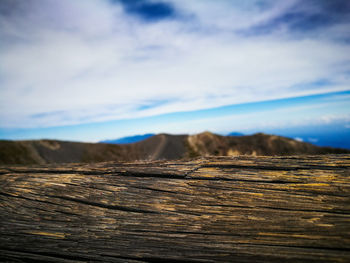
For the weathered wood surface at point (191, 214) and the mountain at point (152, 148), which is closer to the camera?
the weathered wood surface at point (191, 214)

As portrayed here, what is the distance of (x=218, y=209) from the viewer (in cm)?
217

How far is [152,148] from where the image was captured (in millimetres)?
89625

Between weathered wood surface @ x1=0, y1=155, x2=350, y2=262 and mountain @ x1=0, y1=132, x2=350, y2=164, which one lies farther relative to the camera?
mountain @ x1=0, y1=132, x2=350, y2=164

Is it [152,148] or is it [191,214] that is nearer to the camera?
[191,214]

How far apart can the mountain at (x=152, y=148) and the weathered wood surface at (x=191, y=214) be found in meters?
60.0

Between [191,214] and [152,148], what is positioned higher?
[191,214]

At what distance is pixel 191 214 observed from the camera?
219 cm

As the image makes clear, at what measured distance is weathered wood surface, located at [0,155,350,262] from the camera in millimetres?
1855

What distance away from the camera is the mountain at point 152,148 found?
66.0 metres

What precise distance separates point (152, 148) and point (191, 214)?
88281mm

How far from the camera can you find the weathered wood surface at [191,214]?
6.09 feet

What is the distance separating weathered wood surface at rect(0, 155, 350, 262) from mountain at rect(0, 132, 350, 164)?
6001 cm

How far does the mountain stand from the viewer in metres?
66.0

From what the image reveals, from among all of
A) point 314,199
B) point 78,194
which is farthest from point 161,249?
point 314,199
